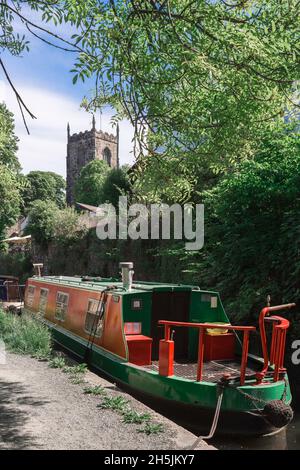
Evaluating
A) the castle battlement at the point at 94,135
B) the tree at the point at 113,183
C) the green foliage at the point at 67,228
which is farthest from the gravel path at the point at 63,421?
the castle battlement at the point at 94,135

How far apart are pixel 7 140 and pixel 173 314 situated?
6.65 metres

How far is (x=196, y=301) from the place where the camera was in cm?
899

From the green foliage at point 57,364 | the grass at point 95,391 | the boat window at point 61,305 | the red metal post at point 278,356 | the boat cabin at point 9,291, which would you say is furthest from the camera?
the boat cabin at point 9,291

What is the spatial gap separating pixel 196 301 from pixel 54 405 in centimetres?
365

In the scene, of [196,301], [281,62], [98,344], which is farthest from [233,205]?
[281,62]

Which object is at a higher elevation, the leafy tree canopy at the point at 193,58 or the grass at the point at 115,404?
the leafy tree canopy at the point at 193,58

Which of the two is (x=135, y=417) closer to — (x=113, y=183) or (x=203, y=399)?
(x=203, y=399)

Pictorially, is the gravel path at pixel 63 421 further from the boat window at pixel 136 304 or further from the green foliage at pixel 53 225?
the green foliage at pixel 53 225

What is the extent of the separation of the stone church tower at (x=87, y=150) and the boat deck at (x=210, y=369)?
2968 inches

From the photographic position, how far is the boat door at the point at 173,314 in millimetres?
8883

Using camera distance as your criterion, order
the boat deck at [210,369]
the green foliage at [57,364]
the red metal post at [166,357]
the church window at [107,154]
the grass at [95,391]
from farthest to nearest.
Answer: the church window at [107,154]
the green foliage at [57,364]
the boat deck at [210,369]
the red metal post at [166,357]
the grass at [95,391]

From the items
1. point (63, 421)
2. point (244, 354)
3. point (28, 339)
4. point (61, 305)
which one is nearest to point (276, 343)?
point (244, 354)

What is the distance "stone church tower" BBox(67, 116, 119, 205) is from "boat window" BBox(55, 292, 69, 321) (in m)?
71.3

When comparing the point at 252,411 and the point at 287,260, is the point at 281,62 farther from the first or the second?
the point at 287,260
